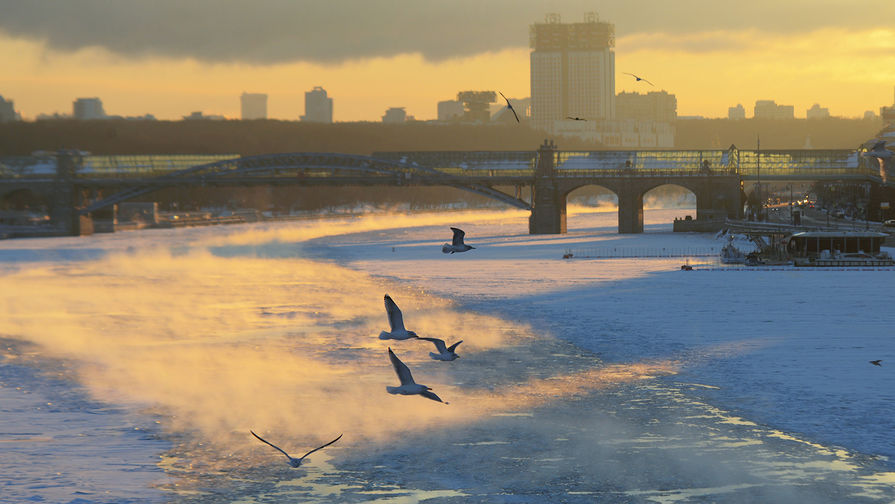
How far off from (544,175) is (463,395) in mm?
128125

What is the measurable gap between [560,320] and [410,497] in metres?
27.4

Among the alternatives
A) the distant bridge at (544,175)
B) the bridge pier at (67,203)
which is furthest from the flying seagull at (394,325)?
the bridge pier at (67,203)

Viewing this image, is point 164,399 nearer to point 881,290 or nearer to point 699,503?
point 699,503

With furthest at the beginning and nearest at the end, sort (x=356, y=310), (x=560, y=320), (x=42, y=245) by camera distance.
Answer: (x=42, y=245)
(x=356, y=310)
(x=560, y=320)

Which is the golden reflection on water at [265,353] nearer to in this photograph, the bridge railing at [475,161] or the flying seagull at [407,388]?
the flying seagull at [407,388]

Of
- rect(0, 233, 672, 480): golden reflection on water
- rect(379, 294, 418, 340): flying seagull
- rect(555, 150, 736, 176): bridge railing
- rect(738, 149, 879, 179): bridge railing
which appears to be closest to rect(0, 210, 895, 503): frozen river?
rect(0, 233, 672, 480): golden reflection on water

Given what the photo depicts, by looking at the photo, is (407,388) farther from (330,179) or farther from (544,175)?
(330,179)

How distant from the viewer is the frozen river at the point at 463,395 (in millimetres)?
24984

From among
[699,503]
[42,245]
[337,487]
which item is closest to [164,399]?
[337,487]

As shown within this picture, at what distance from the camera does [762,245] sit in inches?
3836

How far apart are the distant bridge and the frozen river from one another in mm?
85509

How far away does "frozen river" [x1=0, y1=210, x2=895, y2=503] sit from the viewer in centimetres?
2498

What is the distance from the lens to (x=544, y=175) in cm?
16012

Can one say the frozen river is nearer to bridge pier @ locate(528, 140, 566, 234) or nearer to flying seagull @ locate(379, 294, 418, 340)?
flying seagull @ locate(379, 294, 418, 340)
